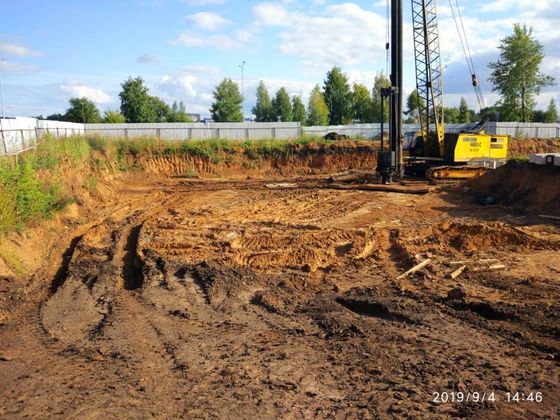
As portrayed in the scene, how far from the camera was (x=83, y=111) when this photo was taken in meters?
61.2

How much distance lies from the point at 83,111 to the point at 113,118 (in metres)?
5.17

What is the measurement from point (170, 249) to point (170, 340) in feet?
17.2

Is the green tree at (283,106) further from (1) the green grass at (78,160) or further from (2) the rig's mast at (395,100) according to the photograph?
(2) the rig's mast at (395,100)

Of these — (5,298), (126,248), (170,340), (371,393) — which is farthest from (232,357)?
(126,248)

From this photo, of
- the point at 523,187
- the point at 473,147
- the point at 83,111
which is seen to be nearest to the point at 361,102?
the point at 83,111

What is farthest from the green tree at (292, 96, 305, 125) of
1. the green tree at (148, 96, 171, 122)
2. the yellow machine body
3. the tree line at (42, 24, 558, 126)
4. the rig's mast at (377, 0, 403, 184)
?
the rig's mast at (377, 0, 403, 184)

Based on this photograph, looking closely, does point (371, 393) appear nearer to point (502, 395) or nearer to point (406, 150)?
point (502, 395)

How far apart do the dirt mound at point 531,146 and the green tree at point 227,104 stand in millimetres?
36085

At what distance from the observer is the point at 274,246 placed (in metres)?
12.1

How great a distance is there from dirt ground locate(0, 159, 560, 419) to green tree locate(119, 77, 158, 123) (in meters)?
50.0

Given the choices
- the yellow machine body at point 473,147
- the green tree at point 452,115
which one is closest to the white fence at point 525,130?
the yellow machine body at point 473,147

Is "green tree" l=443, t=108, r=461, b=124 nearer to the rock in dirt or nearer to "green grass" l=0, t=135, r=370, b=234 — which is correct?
"green grass" l=0, t=135, r=370, b=234

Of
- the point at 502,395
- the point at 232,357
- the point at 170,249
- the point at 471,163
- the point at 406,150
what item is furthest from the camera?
the point at 406,150
